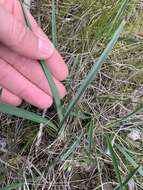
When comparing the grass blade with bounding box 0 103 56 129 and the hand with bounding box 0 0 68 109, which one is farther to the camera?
the hand with bounding box 0 0 68 109

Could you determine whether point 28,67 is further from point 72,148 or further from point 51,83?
point 72,148

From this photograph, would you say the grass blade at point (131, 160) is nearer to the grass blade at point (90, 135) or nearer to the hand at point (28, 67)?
the grass blade at point (90, 135)

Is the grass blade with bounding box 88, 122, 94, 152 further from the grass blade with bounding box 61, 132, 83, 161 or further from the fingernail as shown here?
the fingernail

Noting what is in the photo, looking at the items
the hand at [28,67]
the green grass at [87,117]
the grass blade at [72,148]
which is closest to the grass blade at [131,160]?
the green grass at [87,117]

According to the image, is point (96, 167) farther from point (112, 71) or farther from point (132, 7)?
point (132, 7)

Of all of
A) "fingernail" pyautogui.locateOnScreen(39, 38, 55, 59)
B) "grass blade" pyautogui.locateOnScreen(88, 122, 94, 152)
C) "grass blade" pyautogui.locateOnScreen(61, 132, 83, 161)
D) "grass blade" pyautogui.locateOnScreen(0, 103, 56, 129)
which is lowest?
"grass blade" pyautogui.locateOnScreen(61, 132, 83, 161)

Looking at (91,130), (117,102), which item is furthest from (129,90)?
(91,130)

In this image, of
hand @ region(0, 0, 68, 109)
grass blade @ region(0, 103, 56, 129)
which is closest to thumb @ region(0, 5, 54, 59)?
hand @ region(0, 0, 68, 109)
